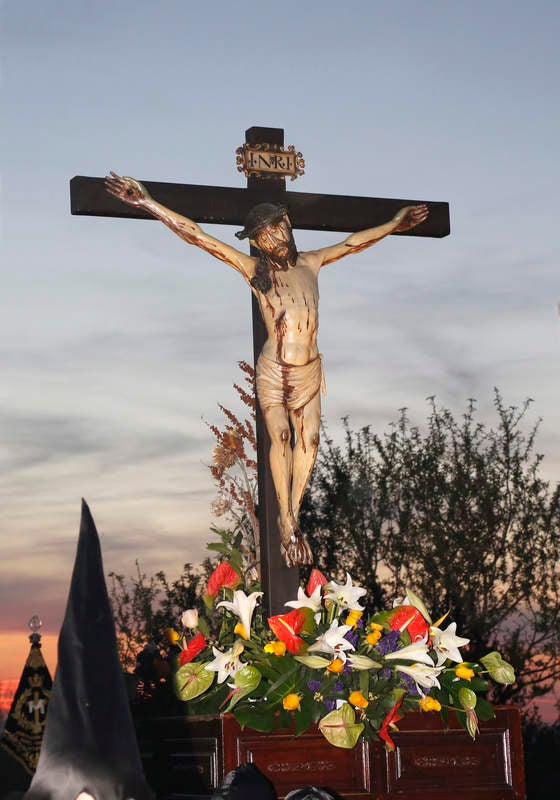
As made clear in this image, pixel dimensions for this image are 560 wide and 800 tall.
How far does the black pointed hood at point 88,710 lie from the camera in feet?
7.64

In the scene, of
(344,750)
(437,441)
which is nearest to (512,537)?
(437,441)

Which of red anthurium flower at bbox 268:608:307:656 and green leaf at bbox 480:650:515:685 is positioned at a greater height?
red anthurium flower at bbox 268:608:307:656

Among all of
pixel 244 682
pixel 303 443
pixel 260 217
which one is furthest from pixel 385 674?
pixel 260 217

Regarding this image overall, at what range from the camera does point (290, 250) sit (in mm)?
7520

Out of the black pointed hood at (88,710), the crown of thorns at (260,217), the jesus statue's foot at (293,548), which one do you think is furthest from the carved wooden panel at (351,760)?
the black pointed hood at (88,710)

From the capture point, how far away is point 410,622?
6223mm

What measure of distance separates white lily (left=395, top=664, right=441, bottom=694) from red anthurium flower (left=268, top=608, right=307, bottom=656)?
1.69ft

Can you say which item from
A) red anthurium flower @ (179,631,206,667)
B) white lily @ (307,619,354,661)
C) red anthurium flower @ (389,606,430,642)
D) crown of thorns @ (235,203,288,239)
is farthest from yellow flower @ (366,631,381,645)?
crown of thorns @ (235,203,288,239)

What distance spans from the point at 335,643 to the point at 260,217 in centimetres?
278

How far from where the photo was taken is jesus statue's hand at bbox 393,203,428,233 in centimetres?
836

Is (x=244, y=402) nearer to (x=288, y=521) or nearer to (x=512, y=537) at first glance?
(x=288, y=521)

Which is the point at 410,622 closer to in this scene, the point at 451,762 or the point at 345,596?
the point at 345,596

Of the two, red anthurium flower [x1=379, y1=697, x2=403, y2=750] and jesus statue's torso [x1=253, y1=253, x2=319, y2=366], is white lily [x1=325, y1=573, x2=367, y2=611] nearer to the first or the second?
red anthurium flower [x1=379, y1=697, x2=403, y2=750]

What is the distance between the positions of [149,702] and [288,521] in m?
1.35
